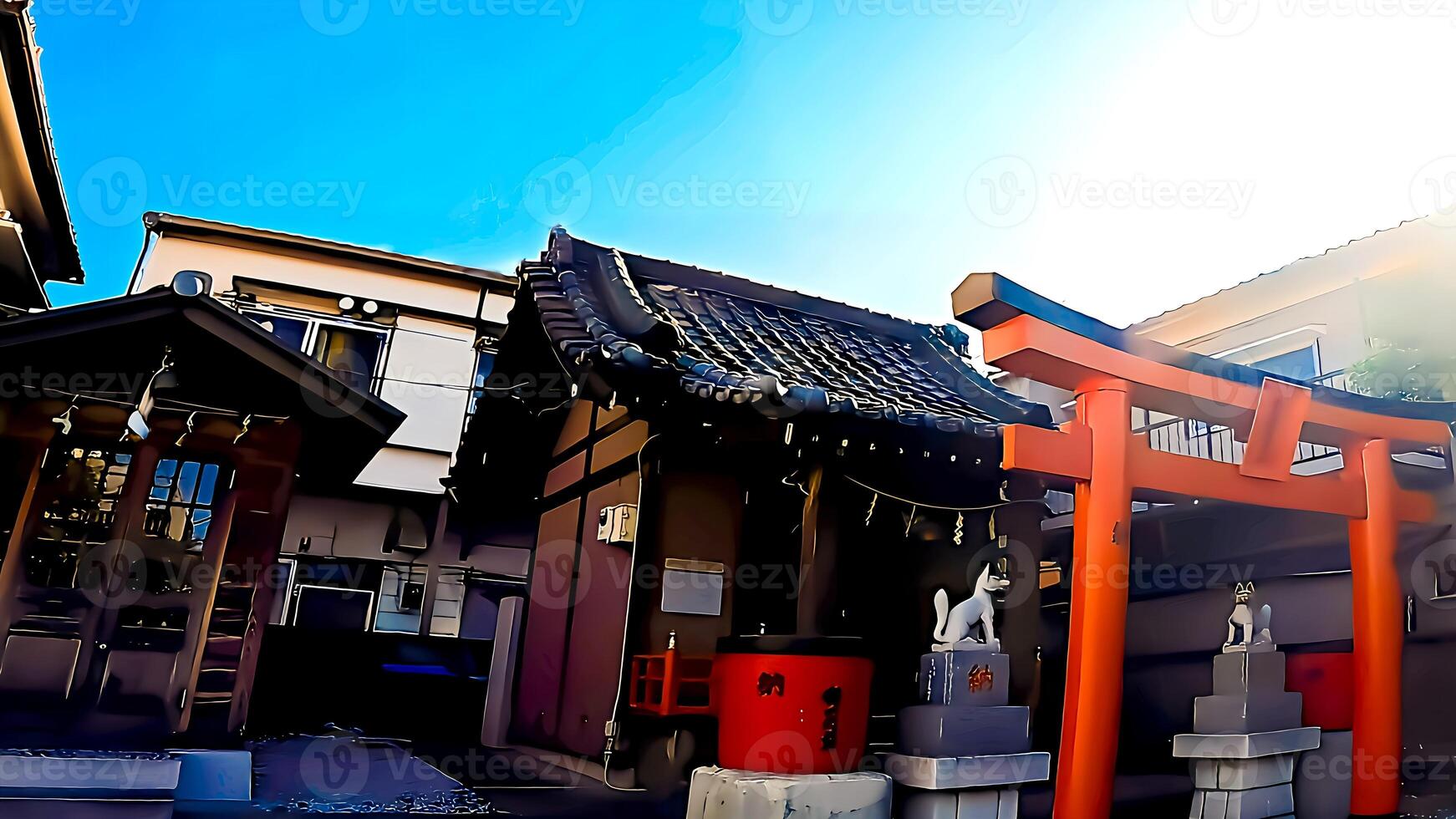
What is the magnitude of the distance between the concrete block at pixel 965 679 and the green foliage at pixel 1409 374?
594 cm

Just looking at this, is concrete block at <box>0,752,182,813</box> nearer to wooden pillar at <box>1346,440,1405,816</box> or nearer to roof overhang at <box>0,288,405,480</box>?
roof overhang at <box>0,288,405,480</box>

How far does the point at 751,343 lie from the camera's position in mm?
8383

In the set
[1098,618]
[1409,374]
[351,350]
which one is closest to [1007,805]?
[1098,618]

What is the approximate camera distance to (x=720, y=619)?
829cm

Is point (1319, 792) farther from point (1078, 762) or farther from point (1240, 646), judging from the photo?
point (1078, 762)

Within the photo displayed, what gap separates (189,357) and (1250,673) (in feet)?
32.2

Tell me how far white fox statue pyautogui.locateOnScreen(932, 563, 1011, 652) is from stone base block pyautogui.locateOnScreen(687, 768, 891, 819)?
1216mm

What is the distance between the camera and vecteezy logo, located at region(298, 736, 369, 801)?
24.2 ft

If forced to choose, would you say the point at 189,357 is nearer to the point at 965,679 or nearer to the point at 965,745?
the point at 965,679

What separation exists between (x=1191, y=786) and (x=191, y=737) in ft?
31.0

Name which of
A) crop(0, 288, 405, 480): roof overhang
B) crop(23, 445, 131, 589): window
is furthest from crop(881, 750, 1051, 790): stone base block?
crop(23, 445, 131, 589): window

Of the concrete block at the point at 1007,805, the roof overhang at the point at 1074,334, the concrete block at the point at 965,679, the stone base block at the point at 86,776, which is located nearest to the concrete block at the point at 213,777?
the stone base block at the point at 86,776

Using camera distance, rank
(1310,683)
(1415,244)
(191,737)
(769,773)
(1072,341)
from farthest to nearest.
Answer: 1. (1415,244)
2. (1310,683)
3. (191,737)
4. (1072,341)
5. (769,773)

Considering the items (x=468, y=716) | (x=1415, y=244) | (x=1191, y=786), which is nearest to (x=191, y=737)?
(x=468, y=716)
